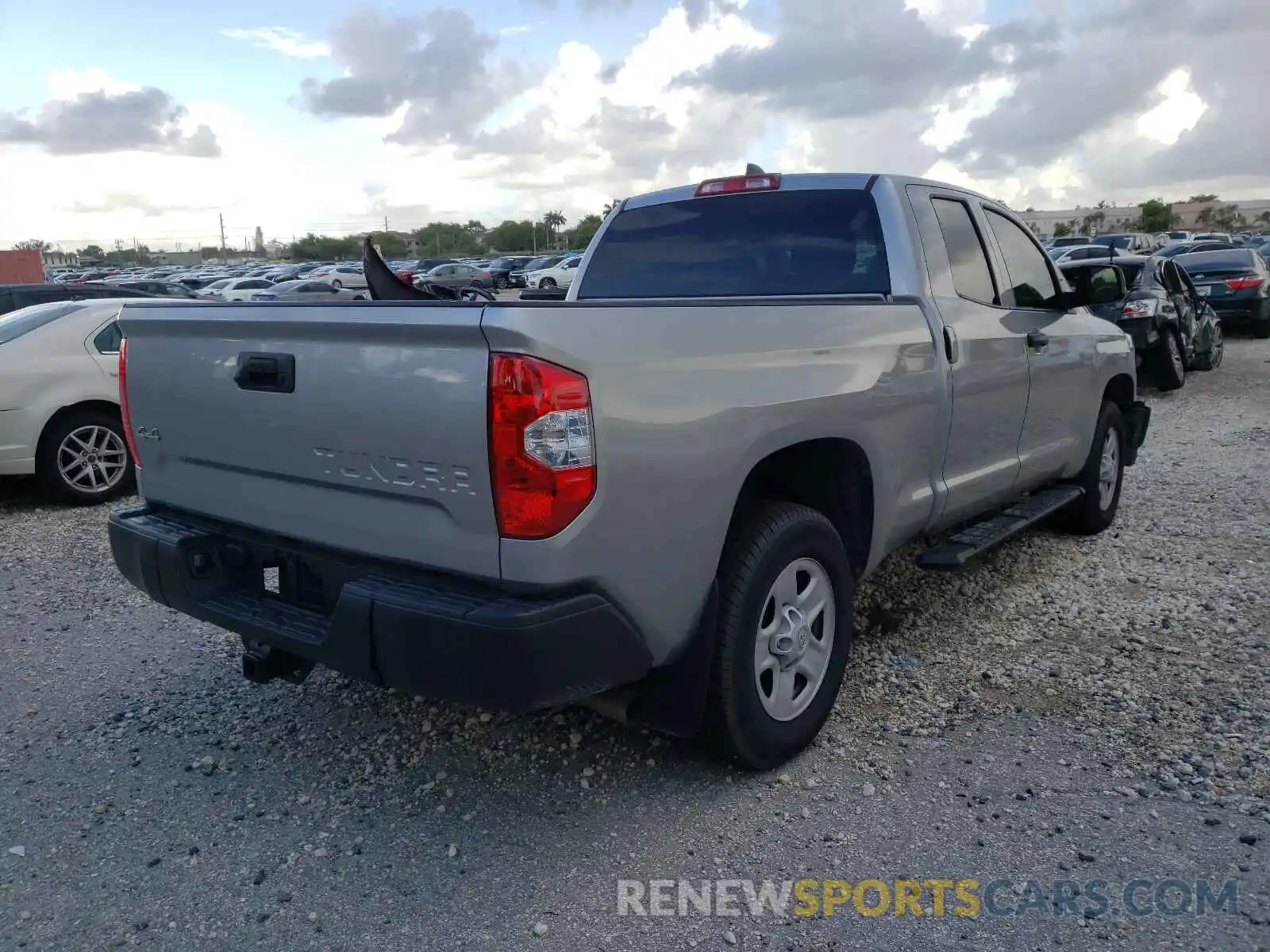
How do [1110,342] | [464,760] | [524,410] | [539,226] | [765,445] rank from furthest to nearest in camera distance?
[539,226] < [1110,342] < [464,760] < [765,445] < [524,410]

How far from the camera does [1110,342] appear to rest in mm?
5988

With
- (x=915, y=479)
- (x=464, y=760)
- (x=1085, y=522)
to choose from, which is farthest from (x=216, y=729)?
(x=1085, y=522)

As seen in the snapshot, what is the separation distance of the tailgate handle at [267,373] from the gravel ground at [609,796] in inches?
53.2

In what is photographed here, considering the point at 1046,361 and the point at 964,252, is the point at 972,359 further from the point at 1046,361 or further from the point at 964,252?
the point at 1046,361

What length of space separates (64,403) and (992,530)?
20.9 ft

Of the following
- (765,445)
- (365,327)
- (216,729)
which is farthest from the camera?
(216,729)

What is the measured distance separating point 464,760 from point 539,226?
101m

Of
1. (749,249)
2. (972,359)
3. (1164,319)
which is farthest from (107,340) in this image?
(1164,319)

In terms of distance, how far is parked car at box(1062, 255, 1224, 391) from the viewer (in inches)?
458

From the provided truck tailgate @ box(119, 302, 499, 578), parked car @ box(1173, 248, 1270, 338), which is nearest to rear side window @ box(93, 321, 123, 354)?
truck tailgate @ box(119, 302, 499, 578)

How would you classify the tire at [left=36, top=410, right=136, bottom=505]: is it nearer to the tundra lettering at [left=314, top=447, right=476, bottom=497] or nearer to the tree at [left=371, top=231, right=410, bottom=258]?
the tundra lettering at [left=314, top=447, right=476, bottom=497]

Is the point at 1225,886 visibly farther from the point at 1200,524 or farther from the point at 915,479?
the point at 1200,524

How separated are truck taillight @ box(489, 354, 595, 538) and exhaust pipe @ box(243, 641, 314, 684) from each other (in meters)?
1.14

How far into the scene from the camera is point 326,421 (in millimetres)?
2887
